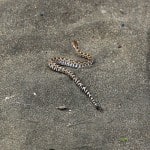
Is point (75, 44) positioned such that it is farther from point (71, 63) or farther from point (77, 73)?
point (77, 73)

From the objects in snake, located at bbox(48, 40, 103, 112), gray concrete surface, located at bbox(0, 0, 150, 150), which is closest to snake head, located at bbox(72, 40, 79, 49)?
snake, located at bbox(48, 40, 103, 112)

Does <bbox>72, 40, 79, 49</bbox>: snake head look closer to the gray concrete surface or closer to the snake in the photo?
the snake

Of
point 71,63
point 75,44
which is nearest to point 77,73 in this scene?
point 71,63

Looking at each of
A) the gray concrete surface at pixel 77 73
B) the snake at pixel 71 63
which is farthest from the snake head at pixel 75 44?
the gray concrete surface at pixel 77 73

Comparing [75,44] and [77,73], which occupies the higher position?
[75,44]

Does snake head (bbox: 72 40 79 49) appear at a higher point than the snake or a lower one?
higher

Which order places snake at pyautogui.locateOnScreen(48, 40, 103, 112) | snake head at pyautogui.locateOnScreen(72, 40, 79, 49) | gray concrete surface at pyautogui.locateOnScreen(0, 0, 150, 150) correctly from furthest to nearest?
snake head at pyautogui.locateOnScreen(72, 40, 79, 49) < snake at pyautogui.locateOnScreen(48, 40, 103, 112) < gray concrete surface at pyautogui.locateOnScreen(0, 0, 150, 150)

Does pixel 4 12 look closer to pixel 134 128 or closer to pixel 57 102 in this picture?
pixel 57 102

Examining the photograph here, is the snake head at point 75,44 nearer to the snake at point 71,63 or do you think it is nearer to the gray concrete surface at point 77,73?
the snake at point 71,63
